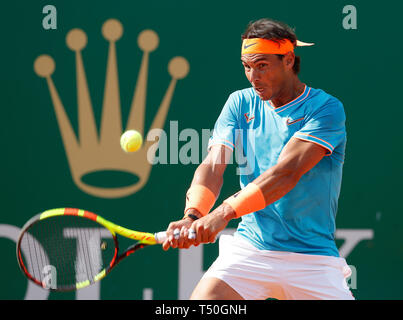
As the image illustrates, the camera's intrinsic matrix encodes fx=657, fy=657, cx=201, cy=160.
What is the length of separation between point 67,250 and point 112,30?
167 centimetres

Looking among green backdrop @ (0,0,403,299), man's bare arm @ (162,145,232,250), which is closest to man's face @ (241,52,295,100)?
man's bare arm @ (162,145,232,250)

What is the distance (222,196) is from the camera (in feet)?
16.1

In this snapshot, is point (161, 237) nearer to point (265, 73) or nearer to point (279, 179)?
point (279, 179)

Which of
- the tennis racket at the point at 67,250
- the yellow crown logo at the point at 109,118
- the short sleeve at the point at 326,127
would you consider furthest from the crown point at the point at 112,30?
the short sleeve at the point at 326,127

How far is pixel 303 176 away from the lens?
10.9 feet

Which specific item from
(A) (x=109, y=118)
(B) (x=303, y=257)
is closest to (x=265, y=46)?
(B) (x=303, y=257)

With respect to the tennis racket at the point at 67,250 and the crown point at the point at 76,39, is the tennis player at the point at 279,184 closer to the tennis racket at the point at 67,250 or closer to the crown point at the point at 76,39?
the tennis racket at the point at 67,250

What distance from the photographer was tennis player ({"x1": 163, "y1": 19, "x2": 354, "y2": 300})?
3195mm

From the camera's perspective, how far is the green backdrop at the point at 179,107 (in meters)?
4.87

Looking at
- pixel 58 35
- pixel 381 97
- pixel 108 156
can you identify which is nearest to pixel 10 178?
pixel 108 156

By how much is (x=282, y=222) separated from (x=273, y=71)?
0.77 m

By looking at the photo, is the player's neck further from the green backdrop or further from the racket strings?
the green backdrop

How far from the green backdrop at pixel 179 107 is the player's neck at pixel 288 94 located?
1.49 m

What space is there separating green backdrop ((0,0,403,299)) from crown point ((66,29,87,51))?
0.12 feet
